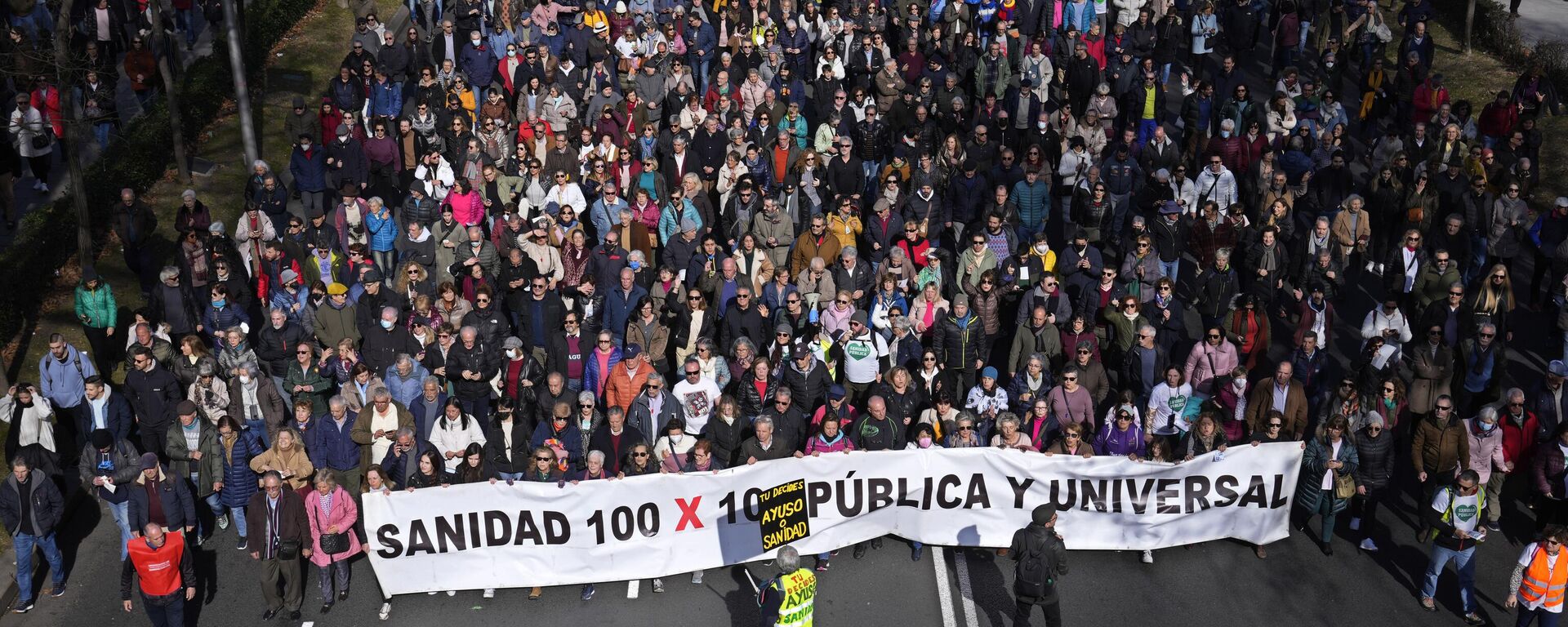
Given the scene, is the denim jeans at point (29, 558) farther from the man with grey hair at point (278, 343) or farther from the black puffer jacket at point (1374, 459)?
the black puffer jacket at point (1374, 459)

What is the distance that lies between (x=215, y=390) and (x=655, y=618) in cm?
549

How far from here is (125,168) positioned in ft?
75.2

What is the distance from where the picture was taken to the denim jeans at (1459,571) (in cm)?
1474

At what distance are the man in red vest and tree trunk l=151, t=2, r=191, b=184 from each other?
10.8 m

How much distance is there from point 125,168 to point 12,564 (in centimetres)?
870

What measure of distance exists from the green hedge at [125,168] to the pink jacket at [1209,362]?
47.7ft

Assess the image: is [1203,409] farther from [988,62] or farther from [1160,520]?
[988,62]

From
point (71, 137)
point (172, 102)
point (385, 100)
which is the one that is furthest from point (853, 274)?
point (172, 102)

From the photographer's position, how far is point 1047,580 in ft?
45.5

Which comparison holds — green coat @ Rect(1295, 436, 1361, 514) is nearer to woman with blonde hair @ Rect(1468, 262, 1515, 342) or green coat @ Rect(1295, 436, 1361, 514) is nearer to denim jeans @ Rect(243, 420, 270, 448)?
woman with blonde hair @ Rect(1468, 262, 1515, 342)

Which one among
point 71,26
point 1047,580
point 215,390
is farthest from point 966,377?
point 71,26

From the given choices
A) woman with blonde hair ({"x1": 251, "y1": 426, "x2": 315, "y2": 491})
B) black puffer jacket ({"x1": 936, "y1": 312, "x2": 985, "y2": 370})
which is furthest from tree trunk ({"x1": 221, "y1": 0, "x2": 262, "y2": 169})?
black puffer jacket ({"x1": 936, "y1": 312, "x2": 985, "y2": 370})

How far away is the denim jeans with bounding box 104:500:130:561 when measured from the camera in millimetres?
15055

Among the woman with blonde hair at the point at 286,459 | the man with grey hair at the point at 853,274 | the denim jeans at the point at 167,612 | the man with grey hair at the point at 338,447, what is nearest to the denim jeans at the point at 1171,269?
the man with grey hair at the point at 853,274
